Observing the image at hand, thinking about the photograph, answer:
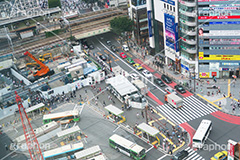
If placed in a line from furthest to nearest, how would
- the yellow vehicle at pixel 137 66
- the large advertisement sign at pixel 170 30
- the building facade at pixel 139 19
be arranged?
the building facade at pixel 139 19, the yellow vehicle at pixel 137 66, the large advertisement sign at pixel 170 30

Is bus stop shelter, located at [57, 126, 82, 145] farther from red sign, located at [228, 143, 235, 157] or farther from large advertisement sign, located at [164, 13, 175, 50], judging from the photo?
large advertisement sign, located at [164, 13, 175, 50]

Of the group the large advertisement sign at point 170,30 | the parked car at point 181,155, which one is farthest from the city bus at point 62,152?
the large advertisement sign at point 170,30

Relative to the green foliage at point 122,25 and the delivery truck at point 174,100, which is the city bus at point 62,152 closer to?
the delivery truck at point 174,100

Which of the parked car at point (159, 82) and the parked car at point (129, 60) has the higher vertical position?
the parked car at point (129, 60)

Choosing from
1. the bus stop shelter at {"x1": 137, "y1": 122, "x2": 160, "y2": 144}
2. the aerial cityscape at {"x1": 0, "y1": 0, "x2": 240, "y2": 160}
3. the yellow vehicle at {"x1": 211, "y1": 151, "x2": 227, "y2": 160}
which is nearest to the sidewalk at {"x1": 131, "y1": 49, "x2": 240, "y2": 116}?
the aerial cityscape at {"x1": 0, "y1": 0, "x2": 240, "y2": 160}

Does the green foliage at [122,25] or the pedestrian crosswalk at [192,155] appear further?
the green foliage at [122,25]

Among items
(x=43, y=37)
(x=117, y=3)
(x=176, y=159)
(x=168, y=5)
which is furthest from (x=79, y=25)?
(x=176, y=159)

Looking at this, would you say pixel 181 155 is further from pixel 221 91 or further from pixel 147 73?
pixel 147 73
